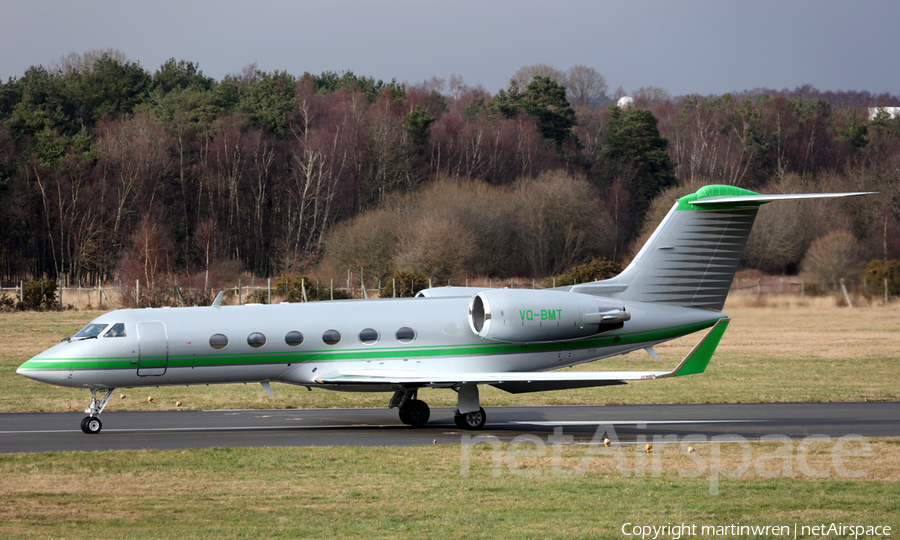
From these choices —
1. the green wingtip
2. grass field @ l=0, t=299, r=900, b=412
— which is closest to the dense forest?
grass field @ l=0, t=299, r=900, b=412

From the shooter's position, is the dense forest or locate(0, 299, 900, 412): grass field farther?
the dense forest

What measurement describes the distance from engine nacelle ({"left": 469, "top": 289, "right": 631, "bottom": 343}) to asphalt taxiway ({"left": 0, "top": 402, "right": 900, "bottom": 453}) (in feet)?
6.43

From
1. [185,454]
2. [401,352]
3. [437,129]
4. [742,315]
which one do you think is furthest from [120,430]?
[437,129]

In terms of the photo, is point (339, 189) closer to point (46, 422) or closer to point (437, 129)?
point (437, 129)

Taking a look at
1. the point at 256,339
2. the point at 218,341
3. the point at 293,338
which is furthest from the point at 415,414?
the point at 218,341

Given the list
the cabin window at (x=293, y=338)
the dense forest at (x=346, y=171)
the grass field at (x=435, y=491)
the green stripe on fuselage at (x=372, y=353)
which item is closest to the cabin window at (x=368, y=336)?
the green stripe on fuselage at (x=372, y=353)

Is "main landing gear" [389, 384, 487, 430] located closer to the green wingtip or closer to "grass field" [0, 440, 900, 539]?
"grass field" [0, 440, 900, 539]

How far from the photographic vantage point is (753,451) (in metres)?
15.8

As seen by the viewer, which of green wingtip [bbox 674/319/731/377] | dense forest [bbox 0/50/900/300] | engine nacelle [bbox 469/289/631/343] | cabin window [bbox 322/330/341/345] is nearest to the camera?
green wingtip [bbox 674/319/731/377]

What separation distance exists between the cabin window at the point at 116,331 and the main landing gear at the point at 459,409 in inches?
226

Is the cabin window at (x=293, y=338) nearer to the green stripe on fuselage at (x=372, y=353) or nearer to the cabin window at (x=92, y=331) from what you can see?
the green stripe on fuselage at (x=372, y=353)

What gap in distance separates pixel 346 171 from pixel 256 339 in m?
65.4

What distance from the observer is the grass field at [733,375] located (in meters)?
24.2

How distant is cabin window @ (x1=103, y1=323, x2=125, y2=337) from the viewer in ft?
59.2
